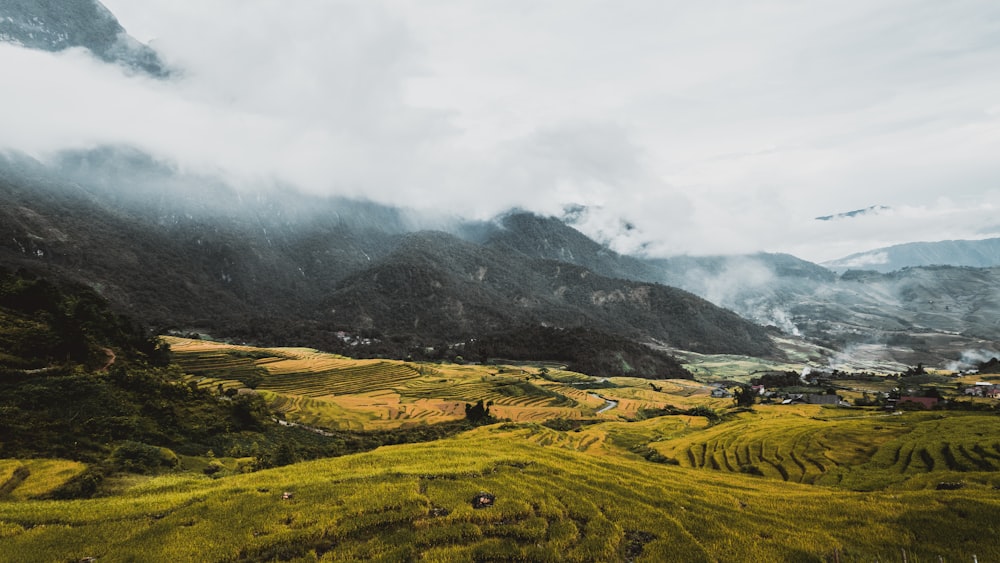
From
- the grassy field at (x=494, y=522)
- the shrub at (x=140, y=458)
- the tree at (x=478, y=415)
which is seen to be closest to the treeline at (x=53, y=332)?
the shrub at (x=140, y=458)

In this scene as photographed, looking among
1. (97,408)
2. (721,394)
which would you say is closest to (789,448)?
(97,408)

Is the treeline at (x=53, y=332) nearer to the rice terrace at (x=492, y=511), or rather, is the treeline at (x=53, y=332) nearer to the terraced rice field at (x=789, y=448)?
the rice terrace at (x=492, y=511)

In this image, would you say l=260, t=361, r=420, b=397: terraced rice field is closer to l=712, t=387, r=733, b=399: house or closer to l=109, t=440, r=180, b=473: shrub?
l=109, t=440, r=180, b=473: shrub

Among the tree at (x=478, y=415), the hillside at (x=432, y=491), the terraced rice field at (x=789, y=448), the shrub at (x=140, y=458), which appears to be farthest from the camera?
the tree at (x=478, y=415)

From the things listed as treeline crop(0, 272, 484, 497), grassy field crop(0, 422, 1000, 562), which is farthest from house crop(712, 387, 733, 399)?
grassy field crop(0, 422, 1000, 562)

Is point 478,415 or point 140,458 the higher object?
point 140,458

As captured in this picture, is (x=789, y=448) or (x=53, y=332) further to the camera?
(x=53, y=332)

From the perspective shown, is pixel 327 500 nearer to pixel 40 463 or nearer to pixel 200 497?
pixel 200 497

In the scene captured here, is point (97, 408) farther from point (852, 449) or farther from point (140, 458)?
point (852, 449)

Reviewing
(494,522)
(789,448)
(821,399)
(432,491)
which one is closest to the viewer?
(494,522)

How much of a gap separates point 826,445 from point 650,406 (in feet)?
352

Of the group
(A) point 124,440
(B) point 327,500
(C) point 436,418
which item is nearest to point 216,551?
(B) point 327,500

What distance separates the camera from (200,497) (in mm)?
18609

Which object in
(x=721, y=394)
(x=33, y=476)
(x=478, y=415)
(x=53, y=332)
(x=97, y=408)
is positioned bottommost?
(x=721, y=394)
